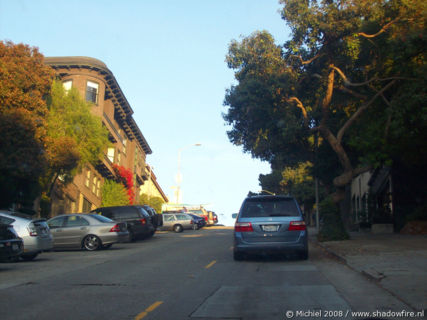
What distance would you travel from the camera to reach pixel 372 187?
116 ft

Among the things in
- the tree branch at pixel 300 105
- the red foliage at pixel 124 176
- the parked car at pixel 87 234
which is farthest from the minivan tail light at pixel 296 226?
the red foliage at pixel 124 176

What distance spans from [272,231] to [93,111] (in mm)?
27946

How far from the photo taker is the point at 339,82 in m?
23.3

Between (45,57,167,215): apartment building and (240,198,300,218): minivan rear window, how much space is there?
20.2 meters

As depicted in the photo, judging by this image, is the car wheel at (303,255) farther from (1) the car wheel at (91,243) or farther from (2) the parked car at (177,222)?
(2) the parked car at (177,222)

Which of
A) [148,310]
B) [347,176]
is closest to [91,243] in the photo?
[347,176]

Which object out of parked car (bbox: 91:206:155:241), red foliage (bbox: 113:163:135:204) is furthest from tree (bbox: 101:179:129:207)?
parked car (bbox: 91:206:155:241)

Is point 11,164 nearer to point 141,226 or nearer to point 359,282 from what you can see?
point 141,226

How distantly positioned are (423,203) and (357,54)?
980 centimetres

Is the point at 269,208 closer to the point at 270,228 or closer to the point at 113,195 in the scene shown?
the point at 270,228

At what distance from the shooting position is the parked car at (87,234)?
19.3m

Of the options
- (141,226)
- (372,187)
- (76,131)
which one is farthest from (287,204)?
(372,187)

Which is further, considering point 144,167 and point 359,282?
point 144,167

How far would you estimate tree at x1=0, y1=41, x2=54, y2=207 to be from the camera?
22656mm
